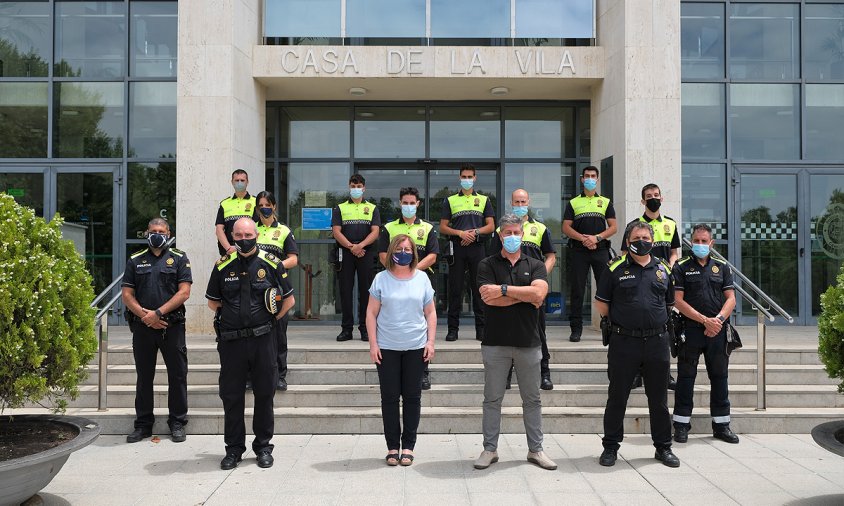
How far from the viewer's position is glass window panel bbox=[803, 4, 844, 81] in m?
11.7

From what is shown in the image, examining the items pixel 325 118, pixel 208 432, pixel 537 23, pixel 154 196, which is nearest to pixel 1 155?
pixel 154 196

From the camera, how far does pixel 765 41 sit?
11.7 metres

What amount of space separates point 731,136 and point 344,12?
22.5 feet

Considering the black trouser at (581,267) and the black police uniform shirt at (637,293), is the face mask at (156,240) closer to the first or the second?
the black police uniform shirt at (637,293)

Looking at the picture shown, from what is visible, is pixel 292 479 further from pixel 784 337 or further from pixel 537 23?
pixel 537 23

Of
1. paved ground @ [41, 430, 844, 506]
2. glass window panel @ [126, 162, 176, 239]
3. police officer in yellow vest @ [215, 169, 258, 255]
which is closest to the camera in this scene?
paved ground @ [41, 430, 844, 506]

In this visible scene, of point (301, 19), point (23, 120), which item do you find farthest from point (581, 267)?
point (23, 120)

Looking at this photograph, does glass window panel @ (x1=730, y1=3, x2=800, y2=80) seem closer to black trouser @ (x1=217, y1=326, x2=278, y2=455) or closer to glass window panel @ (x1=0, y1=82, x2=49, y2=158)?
black trouser @ (x1=217, y1=326, x2=278, y2=455)

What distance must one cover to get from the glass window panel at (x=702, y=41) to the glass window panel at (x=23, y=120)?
10929 millimetres

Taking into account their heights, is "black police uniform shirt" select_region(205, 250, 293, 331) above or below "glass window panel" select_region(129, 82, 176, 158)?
below

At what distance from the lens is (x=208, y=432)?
6730 mm

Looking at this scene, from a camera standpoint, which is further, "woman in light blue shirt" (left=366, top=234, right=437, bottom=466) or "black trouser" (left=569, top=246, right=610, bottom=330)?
"black trouser" (left=569, top=246, right=610, bottom=330)

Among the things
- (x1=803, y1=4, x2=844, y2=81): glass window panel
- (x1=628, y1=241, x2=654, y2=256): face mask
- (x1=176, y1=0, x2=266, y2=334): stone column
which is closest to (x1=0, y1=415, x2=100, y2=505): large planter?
(x1=628, y1=241, x2=654, y2=256): face mask

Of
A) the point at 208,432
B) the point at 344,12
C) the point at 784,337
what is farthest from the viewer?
the point at 344,12
